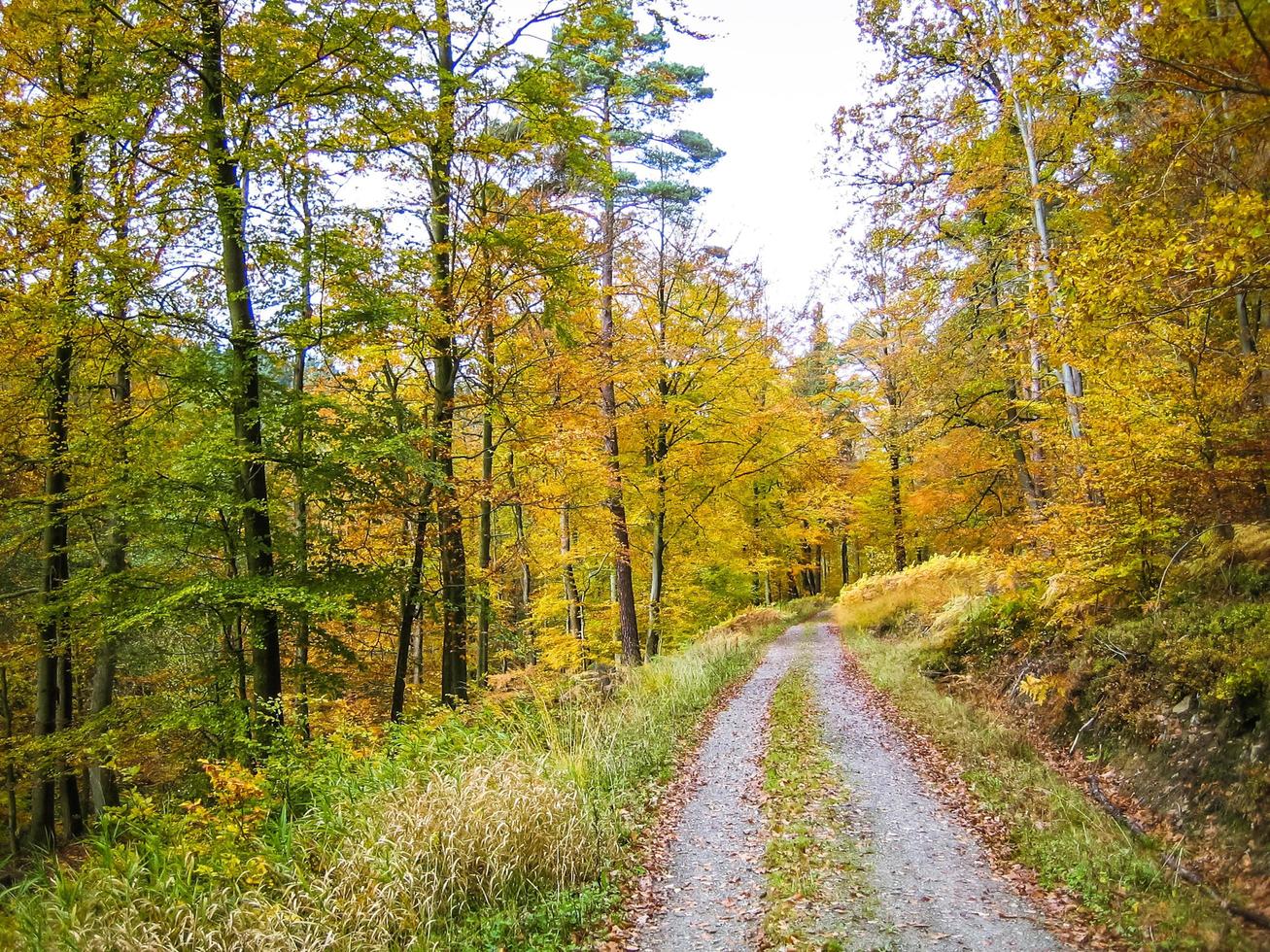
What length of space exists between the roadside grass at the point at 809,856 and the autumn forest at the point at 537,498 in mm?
42

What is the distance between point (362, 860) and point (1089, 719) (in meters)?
7.45

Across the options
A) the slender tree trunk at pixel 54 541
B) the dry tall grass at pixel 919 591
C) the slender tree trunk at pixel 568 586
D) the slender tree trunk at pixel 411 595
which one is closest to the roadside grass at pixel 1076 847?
the dry tall grass at pixel 919 591

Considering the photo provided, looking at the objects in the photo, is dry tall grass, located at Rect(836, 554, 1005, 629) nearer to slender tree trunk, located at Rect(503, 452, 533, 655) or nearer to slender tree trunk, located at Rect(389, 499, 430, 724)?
slender tree trunk, located at Rect(503, 452, 533, 655)

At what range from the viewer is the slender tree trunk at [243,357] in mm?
7379

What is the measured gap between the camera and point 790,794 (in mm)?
6844

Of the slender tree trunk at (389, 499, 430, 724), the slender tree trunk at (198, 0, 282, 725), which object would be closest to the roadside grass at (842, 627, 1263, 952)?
the slender tree trunk at (389, 499, 430, 724)

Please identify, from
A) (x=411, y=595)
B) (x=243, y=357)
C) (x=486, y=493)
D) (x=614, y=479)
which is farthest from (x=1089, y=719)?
(x=243, y=357)

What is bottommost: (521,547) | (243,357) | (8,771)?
(8,771)

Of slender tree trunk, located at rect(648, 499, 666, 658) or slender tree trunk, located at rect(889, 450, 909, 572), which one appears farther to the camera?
slender tree trunk, located at rect(889, 450, 909, 572)

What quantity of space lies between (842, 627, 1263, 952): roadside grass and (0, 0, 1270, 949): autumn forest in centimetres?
4

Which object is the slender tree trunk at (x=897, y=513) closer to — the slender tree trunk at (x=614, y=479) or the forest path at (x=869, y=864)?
the slender tree trunk at (x=614, y=479)

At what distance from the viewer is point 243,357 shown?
303 inches

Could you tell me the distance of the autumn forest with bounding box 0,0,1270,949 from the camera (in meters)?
4.60

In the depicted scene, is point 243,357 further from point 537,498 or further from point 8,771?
point 8,771
